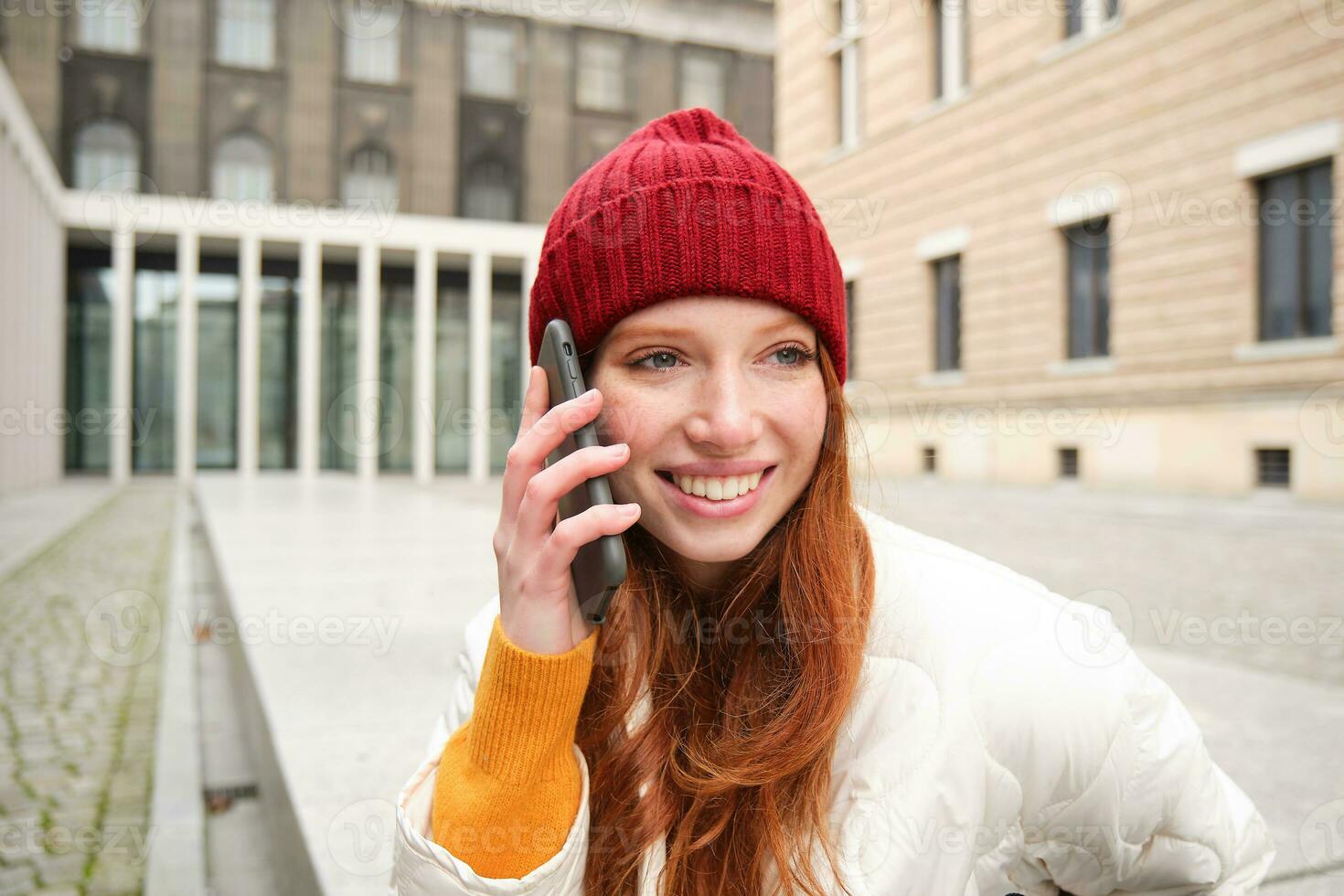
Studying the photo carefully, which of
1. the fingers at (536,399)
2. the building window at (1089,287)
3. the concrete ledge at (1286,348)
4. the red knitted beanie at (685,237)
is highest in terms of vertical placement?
the building window at (1089,287)

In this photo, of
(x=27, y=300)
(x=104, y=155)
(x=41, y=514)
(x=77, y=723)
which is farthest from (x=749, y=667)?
(x=104, y=155)

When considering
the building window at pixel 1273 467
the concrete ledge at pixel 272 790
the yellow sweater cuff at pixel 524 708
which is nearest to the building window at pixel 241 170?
the building window at pixel 1273 467

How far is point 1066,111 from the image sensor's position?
637 inches

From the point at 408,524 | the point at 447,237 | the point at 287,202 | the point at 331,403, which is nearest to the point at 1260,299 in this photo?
the point at 408,524

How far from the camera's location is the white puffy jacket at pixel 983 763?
136cm

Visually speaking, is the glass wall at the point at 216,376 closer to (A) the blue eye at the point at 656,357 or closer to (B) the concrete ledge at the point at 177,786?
(B) the concrete ledge at the point at 177,786

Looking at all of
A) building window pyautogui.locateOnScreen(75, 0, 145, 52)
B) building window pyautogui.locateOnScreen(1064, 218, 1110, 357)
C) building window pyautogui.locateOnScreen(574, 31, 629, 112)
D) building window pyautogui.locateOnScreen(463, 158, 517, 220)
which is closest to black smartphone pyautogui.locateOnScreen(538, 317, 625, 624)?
building window pyautogui.locateOnScreen(1064, 218, 1110, 357)

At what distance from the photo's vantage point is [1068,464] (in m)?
16.0

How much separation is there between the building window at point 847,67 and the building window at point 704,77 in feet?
27.5

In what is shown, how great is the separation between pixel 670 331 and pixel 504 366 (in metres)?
26.3

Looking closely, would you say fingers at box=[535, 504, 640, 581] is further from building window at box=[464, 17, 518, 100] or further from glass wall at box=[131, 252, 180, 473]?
building window at box=[464, 17, 518, 100]

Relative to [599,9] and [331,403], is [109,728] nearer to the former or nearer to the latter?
[331,403]

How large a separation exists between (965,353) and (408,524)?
11.3 m

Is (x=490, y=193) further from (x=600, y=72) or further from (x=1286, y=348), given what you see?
(x=1286, y=348)
